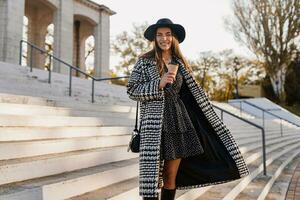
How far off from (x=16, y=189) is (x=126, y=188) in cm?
120

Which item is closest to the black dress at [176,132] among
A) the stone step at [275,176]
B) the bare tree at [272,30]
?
the stone step at [275,176]

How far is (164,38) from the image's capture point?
8.61ft

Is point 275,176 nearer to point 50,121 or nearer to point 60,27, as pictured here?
point 50,121

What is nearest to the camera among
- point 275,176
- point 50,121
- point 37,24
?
point 50,121

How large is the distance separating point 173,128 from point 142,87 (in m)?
0.37

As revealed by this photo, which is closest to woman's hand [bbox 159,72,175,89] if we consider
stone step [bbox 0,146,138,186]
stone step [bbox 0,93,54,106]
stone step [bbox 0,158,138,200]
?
stone step [bbox 0,158,138,200]

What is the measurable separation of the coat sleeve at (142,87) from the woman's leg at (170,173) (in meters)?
0.49

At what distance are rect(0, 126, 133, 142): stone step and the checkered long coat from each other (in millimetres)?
1552

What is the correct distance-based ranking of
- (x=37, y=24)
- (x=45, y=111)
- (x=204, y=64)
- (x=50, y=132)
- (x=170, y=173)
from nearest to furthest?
1. (x=170, y=173)
2. (x=50, y=132)
3. (x=45, y=111)
4. (x=37, y=24)
5. (x=204, y=64)

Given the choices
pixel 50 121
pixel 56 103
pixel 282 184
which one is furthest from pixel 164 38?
pixel 282 184

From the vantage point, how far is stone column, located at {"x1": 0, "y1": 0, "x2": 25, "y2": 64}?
493 inches

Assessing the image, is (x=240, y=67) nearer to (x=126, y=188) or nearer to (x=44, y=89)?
(x=44, y=89)

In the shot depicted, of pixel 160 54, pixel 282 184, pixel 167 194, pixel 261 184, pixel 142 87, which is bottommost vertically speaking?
pixel 282 184

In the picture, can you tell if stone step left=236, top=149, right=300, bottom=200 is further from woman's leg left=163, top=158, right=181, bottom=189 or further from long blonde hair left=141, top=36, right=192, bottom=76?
long blonde hair left=141, top=36, right=192, bottom=76
